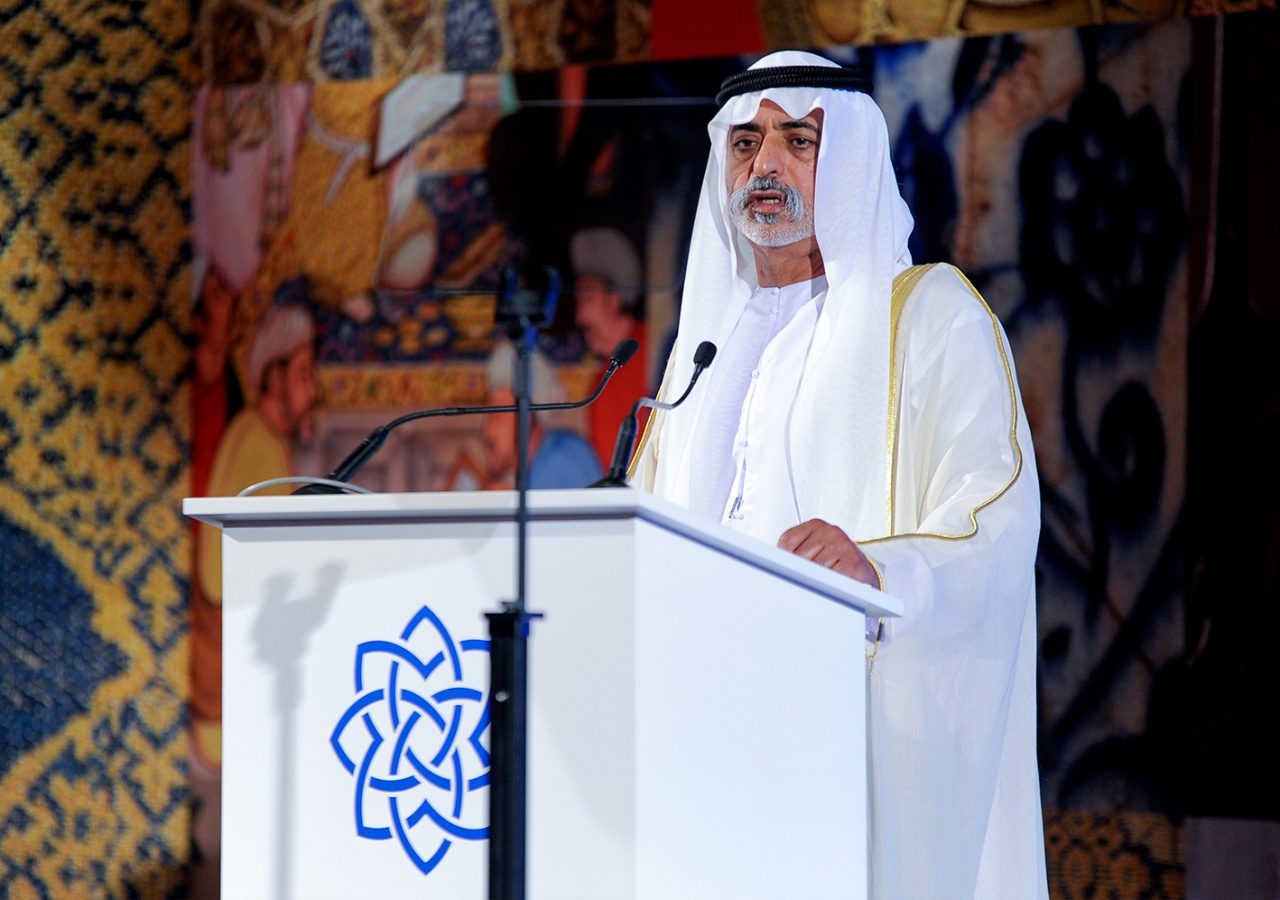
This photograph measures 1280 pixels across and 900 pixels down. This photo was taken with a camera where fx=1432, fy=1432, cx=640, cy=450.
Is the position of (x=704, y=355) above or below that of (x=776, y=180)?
below

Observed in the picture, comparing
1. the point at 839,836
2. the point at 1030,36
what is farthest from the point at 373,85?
the point at 839,836

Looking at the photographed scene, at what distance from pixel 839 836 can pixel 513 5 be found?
9.67 ft

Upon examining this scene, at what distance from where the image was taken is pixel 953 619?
1.80 metres

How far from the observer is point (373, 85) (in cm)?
395

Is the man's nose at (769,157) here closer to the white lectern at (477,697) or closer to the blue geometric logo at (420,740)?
the white lectern at (477,697)

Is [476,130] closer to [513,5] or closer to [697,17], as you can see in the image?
[513,5]

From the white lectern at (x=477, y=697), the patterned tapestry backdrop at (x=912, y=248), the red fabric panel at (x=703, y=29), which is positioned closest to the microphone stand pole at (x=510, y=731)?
the white lectern at (x=477, y=697)

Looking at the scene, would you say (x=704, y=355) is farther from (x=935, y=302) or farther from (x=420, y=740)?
(x=420, y=740)

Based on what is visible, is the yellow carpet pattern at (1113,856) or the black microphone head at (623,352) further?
the yellow carpet pattern at (1113,856)

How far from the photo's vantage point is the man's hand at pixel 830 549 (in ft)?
5.46

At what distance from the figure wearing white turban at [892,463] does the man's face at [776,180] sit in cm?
2

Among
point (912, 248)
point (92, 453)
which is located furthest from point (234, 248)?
point (912, 248)

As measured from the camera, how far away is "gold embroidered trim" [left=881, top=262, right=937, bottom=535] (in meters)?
2.04

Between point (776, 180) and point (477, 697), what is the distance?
1349 mm
